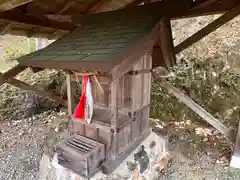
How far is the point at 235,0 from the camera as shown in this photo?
2.39m

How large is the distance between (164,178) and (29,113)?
3.76 m

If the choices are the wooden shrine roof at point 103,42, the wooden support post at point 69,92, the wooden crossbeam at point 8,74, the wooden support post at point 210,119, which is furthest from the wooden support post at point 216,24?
the wooden crossbeam at point 8,74

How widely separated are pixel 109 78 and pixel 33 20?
6.52 feet

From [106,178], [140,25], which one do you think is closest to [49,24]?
[140,25]

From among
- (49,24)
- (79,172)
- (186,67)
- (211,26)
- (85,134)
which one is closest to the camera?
(79,172)

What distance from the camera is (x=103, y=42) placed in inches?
84.4

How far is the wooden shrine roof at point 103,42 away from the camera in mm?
1760

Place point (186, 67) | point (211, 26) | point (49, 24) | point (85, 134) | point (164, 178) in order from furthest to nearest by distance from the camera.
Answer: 1. point (186, 67)
2. point (49, 24)
3. point (164, 178)
4. point (211, 26)
5. point (85, 134)

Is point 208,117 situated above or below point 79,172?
above

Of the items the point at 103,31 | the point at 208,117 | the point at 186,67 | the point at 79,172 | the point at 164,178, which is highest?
the point at 103,31

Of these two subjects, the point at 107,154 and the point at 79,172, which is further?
the point at 107,154

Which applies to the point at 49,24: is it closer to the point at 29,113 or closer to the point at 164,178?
the point at 29,113

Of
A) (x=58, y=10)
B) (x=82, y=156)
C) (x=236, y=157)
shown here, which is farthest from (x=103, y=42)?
(x=236, y=157)

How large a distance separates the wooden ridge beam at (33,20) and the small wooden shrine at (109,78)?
36.1 inches
